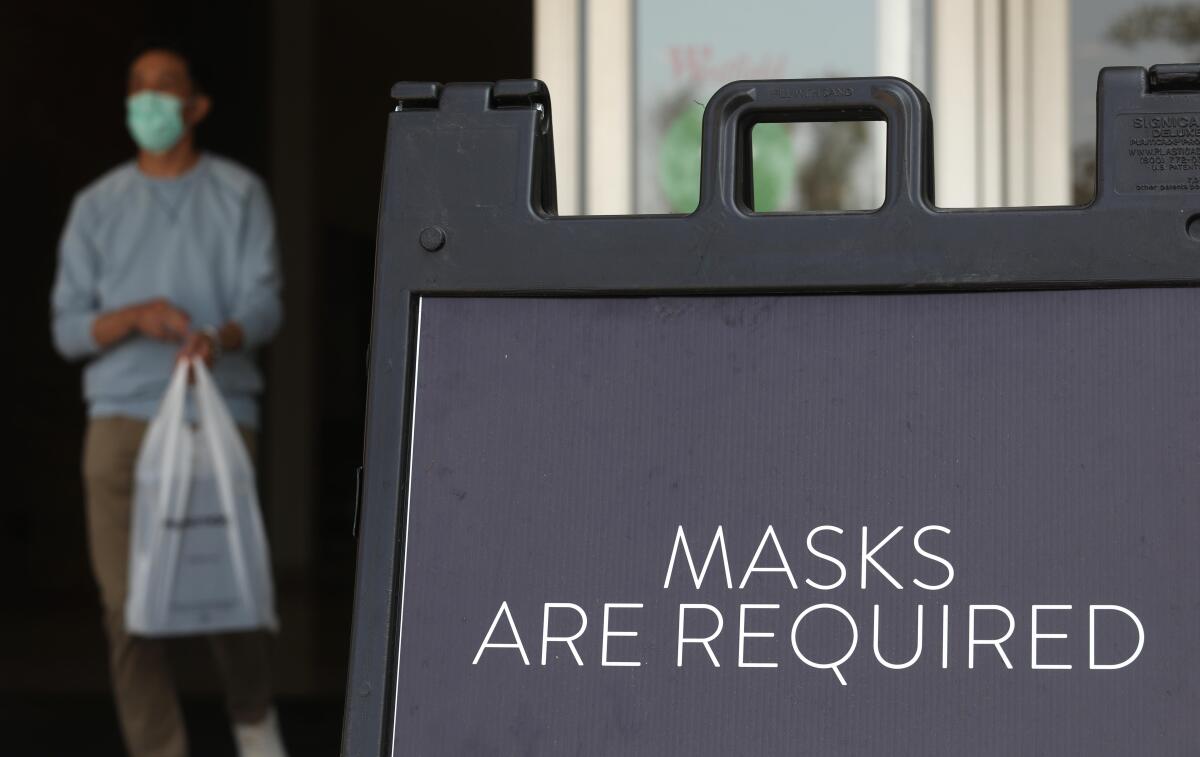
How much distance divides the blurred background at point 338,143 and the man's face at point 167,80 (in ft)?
2.53

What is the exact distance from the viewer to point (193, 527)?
3318 millimetres

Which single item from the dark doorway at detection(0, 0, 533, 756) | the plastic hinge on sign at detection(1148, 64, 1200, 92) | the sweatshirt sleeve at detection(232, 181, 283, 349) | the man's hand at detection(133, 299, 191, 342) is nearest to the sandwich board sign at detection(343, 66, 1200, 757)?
the plastic hinge on sign at detection(1148, 64, 1200, 92)

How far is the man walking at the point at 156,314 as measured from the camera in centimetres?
350

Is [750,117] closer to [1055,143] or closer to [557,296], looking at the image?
[557,296]

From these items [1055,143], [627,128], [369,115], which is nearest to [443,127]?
[627,128]

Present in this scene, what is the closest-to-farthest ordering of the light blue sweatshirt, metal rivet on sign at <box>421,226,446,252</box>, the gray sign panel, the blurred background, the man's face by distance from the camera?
1. the gray sign panel
2. metal rivet on sign at <box>421,226,446,252</box>
3. the blurred background
4. the light blue sweatshirt
5. the man's face

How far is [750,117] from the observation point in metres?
1.12

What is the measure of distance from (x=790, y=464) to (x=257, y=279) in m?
2.70

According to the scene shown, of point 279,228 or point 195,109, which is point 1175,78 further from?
point 279,228

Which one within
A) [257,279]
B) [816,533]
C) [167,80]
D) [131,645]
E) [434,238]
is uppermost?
[167,80]

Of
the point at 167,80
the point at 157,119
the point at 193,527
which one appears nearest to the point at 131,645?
the point at 193,527

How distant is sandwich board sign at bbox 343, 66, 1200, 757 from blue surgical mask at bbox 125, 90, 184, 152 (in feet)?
8.73

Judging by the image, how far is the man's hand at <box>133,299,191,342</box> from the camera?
11.2 ft

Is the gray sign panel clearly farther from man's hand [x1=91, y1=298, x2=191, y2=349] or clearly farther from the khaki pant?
the khaki pant
